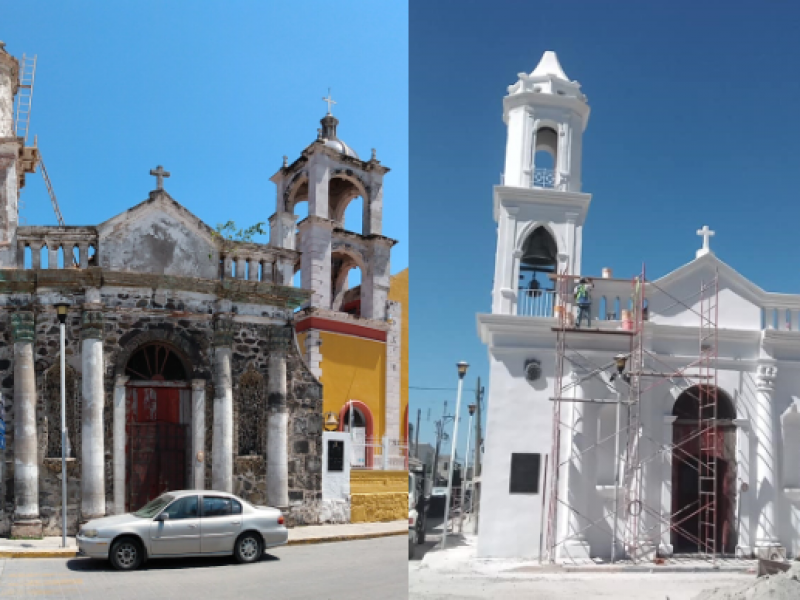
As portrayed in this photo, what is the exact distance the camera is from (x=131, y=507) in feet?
40.1

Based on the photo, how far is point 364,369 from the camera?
18.4 metres

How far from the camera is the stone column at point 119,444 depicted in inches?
470

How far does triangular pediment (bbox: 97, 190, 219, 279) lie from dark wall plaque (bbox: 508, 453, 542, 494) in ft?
16.5

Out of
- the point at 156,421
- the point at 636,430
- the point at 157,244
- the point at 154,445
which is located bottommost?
the point at 154,445

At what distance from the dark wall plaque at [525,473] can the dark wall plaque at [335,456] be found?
4.19m

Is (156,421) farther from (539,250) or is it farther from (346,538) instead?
(539,250)

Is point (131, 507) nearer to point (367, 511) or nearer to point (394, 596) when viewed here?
point (367, 511)

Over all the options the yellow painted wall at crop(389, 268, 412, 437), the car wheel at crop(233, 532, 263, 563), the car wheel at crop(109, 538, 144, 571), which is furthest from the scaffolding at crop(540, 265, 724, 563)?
the yellow painted wall at crop(389, 268, 412, 437)

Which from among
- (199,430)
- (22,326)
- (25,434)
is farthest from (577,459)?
(22,326)

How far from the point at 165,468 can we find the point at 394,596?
17.8 feet

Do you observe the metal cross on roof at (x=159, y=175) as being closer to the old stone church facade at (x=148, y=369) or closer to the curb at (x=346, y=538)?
the old stone church facade at (x=148, y=369)

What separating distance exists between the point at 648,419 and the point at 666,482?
58cm

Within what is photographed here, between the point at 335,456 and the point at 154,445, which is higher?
the point at 154,445

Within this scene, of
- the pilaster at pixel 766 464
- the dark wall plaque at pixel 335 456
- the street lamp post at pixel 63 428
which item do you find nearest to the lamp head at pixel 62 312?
the street lamp post at pixel 63 428
